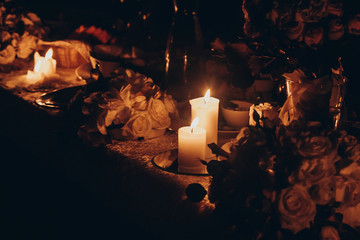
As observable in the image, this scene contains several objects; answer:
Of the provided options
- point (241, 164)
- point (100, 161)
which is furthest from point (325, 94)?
point (100, 161)

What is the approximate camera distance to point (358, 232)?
686mm

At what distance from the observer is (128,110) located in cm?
104

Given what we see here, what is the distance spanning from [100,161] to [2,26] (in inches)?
48.5

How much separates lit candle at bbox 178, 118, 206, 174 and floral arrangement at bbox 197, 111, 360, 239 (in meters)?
0.21

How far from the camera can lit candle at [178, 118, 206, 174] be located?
88cm

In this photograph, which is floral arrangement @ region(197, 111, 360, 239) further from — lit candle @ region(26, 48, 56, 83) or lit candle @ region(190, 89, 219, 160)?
lit candle @ region(26, 48, 56, 83)

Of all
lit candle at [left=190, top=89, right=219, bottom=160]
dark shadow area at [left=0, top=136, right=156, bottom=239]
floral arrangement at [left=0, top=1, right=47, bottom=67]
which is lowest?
dark shadow area at [left=0, top=136, right=156, bottom=239]

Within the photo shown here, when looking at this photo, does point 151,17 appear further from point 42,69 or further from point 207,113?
point 207,113

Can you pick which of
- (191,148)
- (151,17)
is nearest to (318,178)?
(191,148)

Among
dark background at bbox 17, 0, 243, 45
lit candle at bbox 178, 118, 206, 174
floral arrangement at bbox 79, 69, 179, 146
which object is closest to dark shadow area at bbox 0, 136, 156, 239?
floral arrangement at bbox 79, 69, 179, 146

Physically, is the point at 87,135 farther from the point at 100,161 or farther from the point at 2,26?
the point at 2,26

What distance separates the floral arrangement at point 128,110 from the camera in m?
1.02

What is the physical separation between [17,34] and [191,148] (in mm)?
1378

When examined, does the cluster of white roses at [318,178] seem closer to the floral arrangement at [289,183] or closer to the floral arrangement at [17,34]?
the floral arrangement at [289,183]
